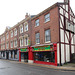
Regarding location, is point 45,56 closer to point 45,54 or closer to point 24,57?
point 45,54

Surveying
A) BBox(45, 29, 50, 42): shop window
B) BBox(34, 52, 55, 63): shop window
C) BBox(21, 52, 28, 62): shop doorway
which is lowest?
BBox(21, 52, 28, 62): shop doorway

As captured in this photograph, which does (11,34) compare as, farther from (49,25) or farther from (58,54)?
(58,54)

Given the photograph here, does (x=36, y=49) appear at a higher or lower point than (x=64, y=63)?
higher

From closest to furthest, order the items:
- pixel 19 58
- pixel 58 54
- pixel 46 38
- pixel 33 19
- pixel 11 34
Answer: pixel 58 54 → pixel 46 38 → pixel 33 19 → pixel 19 58 → pixel 11 34

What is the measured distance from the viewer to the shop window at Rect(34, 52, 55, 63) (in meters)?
17.9

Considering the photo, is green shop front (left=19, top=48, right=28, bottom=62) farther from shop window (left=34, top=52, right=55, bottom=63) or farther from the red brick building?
shop window (left=34, top=52, right=55, bottom=63)

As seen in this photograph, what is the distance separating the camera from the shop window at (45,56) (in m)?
17.9

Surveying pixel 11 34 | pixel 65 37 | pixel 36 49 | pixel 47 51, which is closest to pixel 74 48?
pixel 65 37

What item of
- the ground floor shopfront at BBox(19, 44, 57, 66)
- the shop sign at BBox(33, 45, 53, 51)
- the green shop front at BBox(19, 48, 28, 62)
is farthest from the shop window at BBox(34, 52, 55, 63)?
the green shop front at BBox(19, 48, 28, 62)

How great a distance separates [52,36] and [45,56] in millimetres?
4125

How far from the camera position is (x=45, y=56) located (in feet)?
64.2

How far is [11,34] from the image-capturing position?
34.2 meters

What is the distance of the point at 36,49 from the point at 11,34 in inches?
616

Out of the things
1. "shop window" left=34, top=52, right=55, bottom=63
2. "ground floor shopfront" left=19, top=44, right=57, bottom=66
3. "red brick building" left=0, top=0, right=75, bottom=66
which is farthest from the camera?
"shop window" left=34, top=52, right=55, bottom=63
